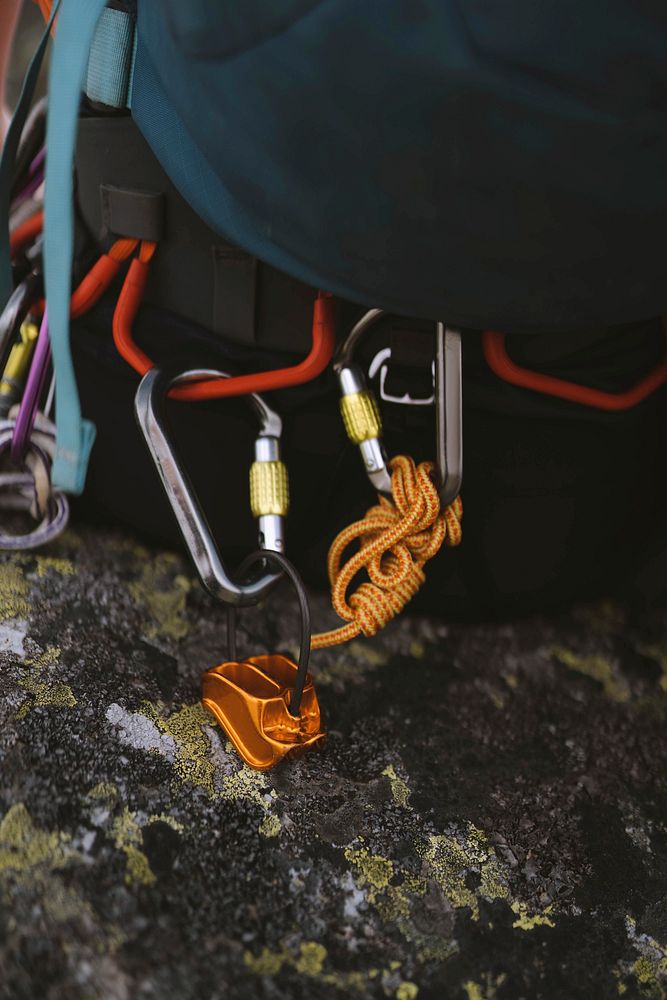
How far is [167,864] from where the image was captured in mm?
489

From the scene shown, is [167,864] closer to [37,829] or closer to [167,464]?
[37,829]

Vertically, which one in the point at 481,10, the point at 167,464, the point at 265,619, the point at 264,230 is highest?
the point at 481,10

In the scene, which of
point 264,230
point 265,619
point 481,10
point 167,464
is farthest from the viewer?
point 265,619

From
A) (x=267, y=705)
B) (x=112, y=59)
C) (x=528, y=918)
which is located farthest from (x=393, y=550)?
(x=112, y=59)

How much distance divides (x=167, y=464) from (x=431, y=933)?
364 millimetres

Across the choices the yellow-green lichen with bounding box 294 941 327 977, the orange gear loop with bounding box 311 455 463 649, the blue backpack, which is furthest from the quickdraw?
the yellow-green lichen with bounding box 294 941 327 977

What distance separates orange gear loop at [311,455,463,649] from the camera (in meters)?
0.60

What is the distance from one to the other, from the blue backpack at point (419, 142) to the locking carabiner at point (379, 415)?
92 millimetres

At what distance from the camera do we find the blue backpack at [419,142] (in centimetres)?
41

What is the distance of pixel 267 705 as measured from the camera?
570 mm

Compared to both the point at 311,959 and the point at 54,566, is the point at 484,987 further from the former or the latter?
the point at 54,566

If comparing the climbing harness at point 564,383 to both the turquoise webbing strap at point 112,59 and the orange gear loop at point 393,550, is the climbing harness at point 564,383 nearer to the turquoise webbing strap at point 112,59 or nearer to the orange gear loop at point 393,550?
the orange gear loop at point 393,550

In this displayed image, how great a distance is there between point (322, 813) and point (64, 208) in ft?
1.43

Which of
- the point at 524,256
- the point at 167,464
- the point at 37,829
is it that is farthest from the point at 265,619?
the point at 524,256
